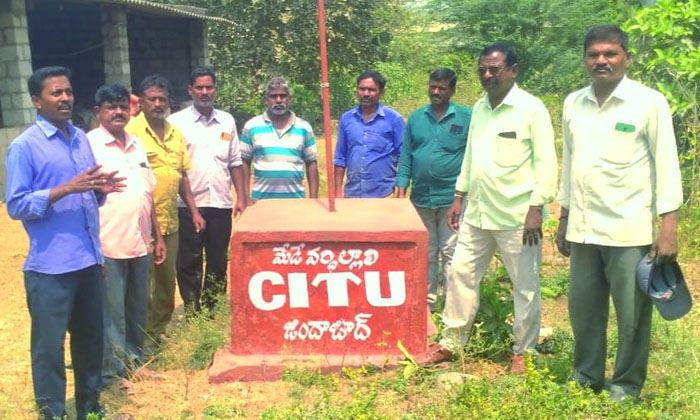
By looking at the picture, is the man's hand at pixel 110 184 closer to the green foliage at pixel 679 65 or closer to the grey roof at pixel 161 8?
the green foliage at pixel 679 65

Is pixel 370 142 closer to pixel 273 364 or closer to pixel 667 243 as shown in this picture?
pixel 273 364

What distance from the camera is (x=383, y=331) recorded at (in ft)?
13.9

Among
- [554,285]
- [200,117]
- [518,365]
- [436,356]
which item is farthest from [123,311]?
[554,285]

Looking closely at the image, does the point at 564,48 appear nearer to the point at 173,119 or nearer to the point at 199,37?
the point at 199,37

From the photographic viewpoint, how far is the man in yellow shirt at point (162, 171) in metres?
4.71

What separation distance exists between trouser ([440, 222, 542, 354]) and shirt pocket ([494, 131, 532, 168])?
1.14 ft

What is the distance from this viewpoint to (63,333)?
3477 mm

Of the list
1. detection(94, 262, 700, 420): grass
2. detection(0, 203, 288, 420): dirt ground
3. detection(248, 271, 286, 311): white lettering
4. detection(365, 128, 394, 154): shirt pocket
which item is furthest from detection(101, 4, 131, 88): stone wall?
detection(248, 271, 286, 311): white lettering

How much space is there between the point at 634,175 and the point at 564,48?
51.2 ft

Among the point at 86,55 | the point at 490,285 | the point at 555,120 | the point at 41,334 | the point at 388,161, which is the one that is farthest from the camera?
the point at 86,55

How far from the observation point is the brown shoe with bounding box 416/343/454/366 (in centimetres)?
420

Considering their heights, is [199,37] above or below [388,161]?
above

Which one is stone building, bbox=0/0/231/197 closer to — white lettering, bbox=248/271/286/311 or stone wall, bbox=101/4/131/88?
stone wall, bbox=101/4/131/88

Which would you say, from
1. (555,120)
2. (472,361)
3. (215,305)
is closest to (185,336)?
(215,305)
